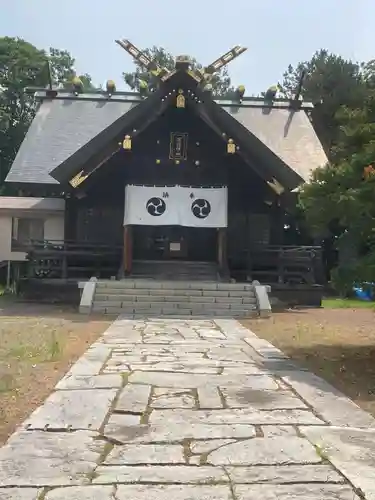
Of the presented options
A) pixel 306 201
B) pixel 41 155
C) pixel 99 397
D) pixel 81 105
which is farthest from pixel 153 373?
pixel 81 105

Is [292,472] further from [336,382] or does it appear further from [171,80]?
[171,80]

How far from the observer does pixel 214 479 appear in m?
3.53

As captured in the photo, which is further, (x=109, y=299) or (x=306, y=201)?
(x=109, y=299)

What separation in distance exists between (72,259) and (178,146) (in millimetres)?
4869

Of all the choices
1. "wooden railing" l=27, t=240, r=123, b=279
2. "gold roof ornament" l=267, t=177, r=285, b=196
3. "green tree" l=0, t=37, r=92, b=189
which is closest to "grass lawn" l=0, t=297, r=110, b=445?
"wooden railing" l=27, t=240, r=123, b=279

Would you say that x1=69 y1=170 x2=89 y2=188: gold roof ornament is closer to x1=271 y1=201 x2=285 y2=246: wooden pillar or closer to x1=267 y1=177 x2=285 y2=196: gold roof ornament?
x1=267 y1=177 x2=285 y2=196: gold roof ornament

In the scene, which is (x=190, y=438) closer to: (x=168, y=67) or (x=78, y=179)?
(x=78, y=179)

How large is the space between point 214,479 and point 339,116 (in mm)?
6341

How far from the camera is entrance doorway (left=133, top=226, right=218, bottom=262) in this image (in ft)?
64.1

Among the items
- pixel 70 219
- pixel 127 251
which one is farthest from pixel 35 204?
pixel 127 251

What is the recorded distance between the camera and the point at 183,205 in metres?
17.8

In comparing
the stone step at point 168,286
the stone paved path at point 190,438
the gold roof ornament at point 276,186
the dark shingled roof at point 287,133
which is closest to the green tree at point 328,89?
the dark shingled roof at point 287,133

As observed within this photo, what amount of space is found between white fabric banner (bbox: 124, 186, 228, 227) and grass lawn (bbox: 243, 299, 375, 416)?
409 cm

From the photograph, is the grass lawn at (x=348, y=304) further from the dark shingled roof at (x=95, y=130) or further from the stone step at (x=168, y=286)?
the dark shingled roof at (x=95, y=130)
